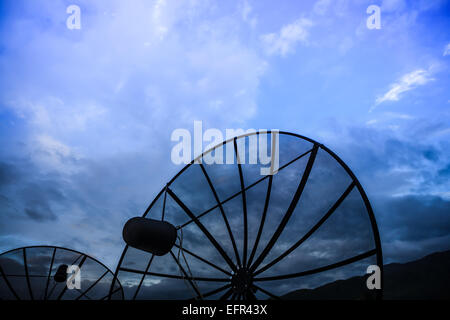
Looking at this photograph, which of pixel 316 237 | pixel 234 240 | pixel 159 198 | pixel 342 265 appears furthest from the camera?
pixel 234 240

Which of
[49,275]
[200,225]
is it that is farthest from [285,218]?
[49,275]

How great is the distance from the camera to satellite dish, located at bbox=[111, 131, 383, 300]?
23.6 feet

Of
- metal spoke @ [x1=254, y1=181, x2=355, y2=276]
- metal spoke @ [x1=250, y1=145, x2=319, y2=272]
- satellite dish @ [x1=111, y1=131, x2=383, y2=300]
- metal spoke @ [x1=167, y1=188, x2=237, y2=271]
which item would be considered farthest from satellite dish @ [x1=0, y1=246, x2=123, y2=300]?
metal spoke @ [x1=254, y1=181, x2=355, y2=276]

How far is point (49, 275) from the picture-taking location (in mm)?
11594

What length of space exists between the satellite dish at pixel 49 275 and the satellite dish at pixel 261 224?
4.22 metres

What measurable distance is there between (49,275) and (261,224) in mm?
9602

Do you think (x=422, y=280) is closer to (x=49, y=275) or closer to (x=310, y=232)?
(x=310, y=232)

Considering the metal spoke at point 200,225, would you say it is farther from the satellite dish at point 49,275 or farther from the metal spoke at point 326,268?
the satellite dish at point 49,275

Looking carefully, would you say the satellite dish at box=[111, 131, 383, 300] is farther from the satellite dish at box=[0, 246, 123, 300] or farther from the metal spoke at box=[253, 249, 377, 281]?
the satellite dish at box=[0, 246, 123, 300]
